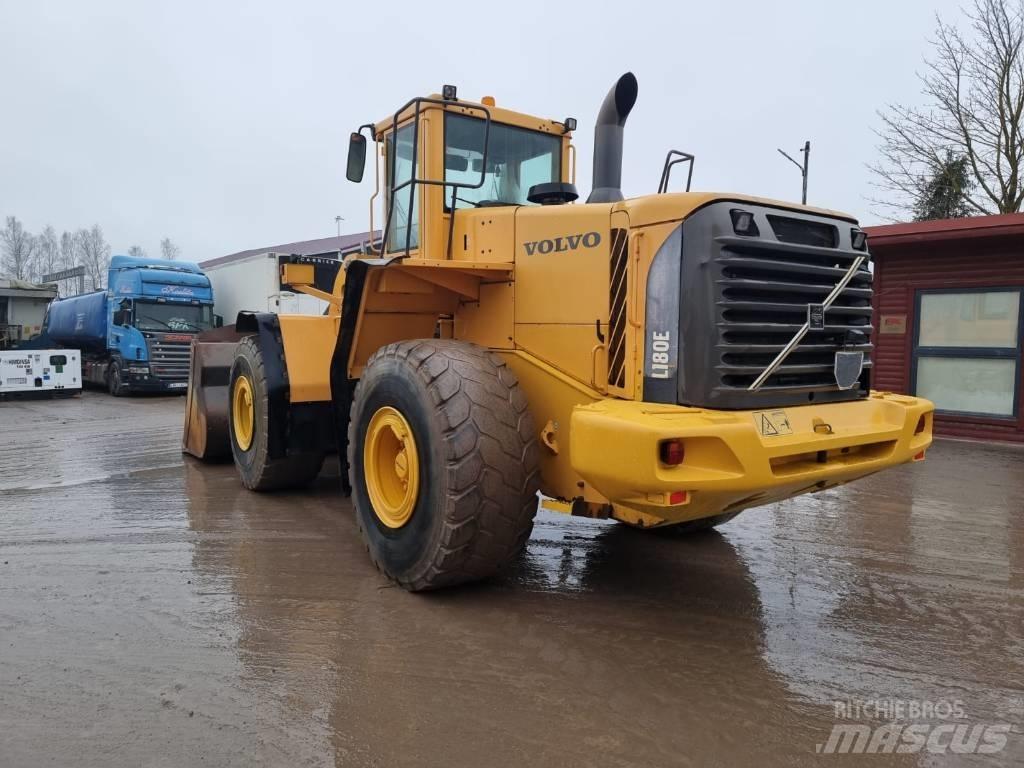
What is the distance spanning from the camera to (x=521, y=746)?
2.76 meters

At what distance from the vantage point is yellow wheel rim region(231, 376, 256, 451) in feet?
22.6

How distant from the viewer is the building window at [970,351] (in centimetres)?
1049

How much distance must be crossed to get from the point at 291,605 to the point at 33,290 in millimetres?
29451

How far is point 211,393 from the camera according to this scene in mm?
8008

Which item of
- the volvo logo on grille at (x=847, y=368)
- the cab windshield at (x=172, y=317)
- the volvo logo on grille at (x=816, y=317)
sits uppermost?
the cab windshield at (x=172, y=317)

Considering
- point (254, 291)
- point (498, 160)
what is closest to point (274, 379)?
point (498, 160)

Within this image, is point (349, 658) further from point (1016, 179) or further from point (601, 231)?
point (1016, 179)

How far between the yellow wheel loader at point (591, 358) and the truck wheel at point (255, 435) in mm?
1262

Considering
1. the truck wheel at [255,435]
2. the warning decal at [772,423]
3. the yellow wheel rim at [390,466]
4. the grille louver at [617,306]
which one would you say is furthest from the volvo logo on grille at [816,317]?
the truck wheel at [255,435]

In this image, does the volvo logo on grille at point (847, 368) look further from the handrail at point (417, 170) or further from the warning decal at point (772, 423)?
the handrail at point (417, 170)

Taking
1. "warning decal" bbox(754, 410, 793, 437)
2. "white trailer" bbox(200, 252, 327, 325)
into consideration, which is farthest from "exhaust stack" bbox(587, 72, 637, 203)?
"white trailer" bbox(200, 252, 327, 325)

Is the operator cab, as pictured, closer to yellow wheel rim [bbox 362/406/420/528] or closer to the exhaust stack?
the exhaust stack

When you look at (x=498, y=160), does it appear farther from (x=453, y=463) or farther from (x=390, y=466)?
(x=453, y=463)

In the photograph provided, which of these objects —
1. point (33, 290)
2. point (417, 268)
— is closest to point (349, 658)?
point (417, 268)
